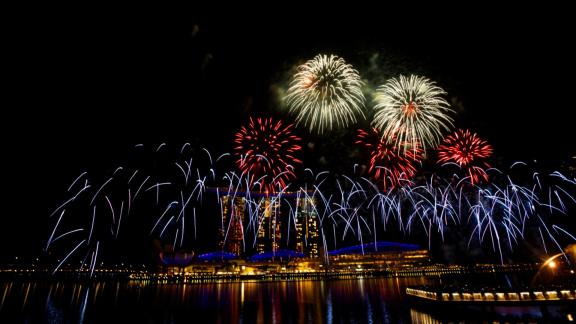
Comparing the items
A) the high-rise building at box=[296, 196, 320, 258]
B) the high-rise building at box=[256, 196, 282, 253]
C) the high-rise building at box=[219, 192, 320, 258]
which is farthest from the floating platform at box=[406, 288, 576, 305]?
the high-rise building at box=[256, 196, 282, 253]

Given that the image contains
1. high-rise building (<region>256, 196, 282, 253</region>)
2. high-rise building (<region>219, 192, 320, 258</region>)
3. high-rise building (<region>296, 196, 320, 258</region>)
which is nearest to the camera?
high-rise building (<region>219, 192, 320, 258</region>)

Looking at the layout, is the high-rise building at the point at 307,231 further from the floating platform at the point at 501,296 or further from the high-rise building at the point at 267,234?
the floating platform at the point at 501,296

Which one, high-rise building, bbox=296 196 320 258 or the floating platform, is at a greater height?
high-rise building, bbox=296 196 320 258

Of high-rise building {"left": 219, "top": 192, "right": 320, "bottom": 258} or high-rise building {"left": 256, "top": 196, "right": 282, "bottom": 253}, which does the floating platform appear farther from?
high-rise building {"left": 256, "top": 196, "right": 282, "bottom": 253}

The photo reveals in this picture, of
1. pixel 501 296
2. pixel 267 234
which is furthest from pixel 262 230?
pixel 501 296

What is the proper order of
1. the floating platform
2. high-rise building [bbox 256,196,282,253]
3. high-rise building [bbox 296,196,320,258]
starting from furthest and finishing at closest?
1. high-rise building [bbox 256,196,282,253]
2. high-rise building [bbox 296,196,320,258]
3. the floating platform

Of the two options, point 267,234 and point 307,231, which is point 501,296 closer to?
point 307,231

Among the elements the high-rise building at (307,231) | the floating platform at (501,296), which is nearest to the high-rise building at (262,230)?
the high-rise building at (307,231)

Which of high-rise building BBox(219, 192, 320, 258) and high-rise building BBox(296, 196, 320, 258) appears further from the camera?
high-rise building BBox(296, 196, 320, 258)
